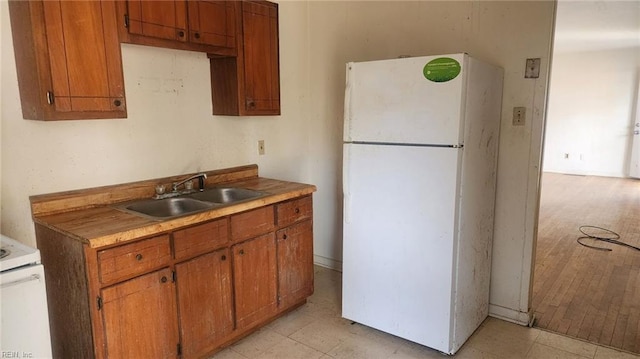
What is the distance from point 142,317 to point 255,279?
2.30 feet

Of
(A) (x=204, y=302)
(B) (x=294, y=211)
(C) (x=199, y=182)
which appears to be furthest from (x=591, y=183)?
(A) (x=204, y=302)

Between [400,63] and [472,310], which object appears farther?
[472,310]

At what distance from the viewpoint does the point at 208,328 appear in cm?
217

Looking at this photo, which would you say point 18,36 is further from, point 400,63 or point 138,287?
point 400,63

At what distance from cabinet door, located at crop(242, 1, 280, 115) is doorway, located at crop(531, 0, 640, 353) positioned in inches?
93.4

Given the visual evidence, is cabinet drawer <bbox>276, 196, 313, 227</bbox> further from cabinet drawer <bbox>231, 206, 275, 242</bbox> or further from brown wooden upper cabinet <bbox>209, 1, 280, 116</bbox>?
brown wooden upper cabinet <bbox>209, 1, 280, 116</bbox>

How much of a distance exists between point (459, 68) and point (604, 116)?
26.3 ft

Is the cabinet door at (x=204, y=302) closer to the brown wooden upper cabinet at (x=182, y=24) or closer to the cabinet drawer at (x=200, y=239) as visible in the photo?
the cabinet drawer at (x=200, y=239)

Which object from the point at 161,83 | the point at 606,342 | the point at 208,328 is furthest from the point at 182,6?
the point at 606,342

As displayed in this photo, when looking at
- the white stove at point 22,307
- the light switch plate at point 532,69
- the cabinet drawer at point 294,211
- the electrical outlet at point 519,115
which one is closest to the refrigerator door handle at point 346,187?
the cabinet drawer at point 294,211

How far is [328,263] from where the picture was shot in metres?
3.64

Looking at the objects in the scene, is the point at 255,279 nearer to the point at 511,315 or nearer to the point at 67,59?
the point at 67,59

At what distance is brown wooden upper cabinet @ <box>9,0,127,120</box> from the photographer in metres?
1.72

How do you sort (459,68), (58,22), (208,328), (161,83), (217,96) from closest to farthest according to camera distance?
1. (58,22)
2. (459,68)
3. (208,328)
4. (161,83)
5. (217,96)
